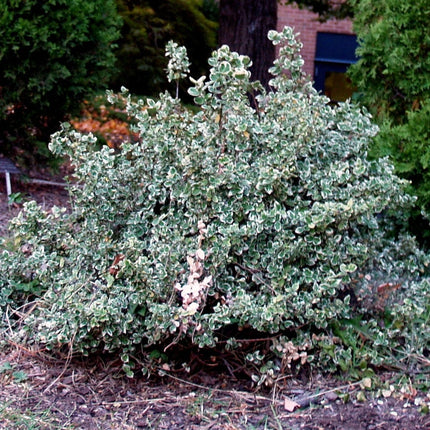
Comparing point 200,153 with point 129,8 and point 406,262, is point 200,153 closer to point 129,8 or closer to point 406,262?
point 406,262

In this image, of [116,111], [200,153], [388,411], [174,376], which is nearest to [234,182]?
[200,153]

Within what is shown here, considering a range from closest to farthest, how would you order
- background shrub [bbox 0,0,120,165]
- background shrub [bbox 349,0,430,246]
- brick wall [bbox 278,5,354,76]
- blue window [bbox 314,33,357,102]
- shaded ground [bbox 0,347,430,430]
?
shaded ground [bbox 0,347,430,430] → background shrub [bbox 349,0,430,246] → background shrub [bbox 0,0,120,165] → brick wall [bbox 278,5,354,76] → blue window [bbox 314,33,357,102]

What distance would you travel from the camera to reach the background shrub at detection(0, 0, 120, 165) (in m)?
4.94

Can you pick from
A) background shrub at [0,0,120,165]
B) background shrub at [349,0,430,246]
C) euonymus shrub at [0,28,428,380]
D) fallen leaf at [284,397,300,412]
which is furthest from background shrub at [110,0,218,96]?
fallen leaf at [284,397,300,412]

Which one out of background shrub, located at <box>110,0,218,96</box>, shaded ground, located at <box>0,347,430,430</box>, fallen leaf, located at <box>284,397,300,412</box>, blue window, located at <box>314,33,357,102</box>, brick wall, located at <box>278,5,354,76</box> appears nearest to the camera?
shaded ground, located at <box>0,347,430,430</box>

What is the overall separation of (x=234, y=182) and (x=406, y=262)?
4.23ft

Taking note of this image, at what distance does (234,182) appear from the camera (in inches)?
115

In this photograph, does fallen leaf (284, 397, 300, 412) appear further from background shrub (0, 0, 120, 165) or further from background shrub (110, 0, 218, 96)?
background shrub (110, 0, 218, 96)

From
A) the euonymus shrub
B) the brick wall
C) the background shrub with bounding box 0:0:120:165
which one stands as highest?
the brick wall

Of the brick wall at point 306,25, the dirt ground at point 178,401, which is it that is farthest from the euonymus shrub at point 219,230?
the brick wall at point 306,25

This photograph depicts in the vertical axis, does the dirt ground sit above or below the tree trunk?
below

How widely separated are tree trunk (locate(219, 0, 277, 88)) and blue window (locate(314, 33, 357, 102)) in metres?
7.50

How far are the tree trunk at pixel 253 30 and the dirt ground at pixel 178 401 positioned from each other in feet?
12.5

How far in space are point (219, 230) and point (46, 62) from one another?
3125mm
